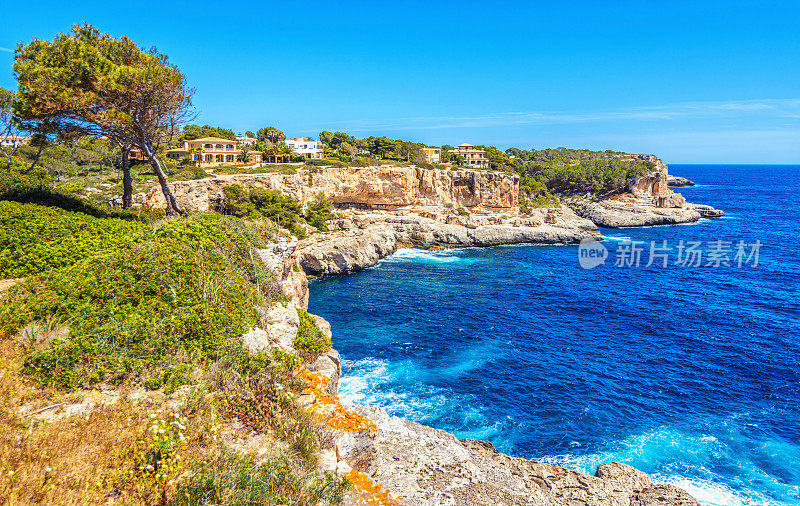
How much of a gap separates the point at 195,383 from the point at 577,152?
163 m

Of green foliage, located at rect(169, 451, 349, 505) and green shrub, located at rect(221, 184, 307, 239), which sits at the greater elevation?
green shrub, located at rect(221, 184, 307, 239)

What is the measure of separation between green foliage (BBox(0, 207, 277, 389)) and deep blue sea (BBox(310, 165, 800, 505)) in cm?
1041

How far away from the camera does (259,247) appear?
560 inches

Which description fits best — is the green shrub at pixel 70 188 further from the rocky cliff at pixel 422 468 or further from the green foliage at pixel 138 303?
the rocky cliff at pixel 422 468

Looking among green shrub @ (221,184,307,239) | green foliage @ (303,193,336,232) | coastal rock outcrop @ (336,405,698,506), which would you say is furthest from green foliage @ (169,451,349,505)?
green foliage @ (303,193,336,232)

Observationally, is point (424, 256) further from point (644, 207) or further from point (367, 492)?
point (644, 207)

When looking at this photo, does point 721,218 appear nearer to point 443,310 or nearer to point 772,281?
point 772,281

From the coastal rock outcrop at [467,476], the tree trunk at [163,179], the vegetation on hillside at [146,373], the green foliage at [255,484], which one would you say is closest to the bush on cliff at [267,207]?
the tree trunk at [163,179]

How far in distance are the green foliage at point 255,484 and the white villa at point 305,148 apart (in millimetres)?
63494

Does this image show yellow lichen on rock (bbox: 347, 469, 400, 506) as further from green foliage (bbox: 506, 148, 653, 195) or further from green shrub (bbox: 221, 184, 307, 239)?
green foliage (bbox: 506, 148, 653, 195)

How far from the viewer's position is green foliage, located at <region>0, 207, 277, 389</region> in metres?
6.90

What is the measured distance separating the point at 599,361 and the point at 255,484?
2156cm

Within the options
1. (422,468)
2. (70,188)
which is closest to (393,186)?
(70,188)

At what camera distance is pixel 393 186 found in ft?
185
